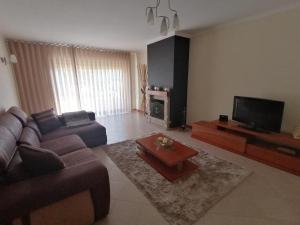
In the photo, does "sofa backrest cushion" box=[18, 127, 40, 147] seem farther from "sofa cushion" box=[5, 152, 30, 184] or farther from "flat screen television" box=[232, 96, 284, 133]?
"flat screen television" box=[232, 96, 284, 133]

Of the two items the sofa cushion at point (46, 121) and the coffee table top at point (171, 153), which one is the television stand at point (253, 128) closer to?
the coffee table top at point (171, 153)

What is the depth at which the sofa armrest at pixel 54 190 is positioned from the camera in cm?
117

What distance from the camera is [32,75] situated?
4.44 metres

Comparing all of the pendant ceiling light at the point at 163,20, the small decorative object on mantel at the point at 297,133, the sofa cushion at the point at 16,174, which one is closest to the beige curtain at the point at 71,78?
the pendant ceiling light at the point at 163,20

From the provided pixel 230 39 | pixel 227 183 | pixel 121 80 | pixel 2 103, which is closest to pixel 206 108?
pixel 230 39

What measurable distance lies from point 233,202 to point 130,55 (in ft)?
18.7

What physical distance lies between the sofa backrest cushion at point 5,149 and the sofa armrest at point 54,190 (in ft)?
0.61

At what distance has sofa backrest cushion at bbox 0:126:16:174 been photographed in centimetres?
130

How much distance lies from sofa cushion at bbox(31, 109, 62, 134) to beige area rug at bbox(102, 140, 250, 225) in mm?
1377

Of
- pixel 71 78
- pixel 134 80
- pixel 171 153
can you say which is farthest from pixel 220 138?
pixel 71 78

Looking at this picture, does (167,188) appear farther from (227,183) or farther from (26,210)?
(26,210)

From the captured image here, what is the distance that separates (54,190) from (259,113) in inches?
126

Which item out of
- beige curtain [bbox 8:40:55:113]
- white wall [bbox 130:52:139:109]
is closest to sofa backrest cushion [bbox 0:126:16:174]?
beige curtain [bbox 8:40:55:113]

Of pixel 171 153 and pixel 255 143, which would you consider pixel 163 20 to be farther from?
pixel 255 143
